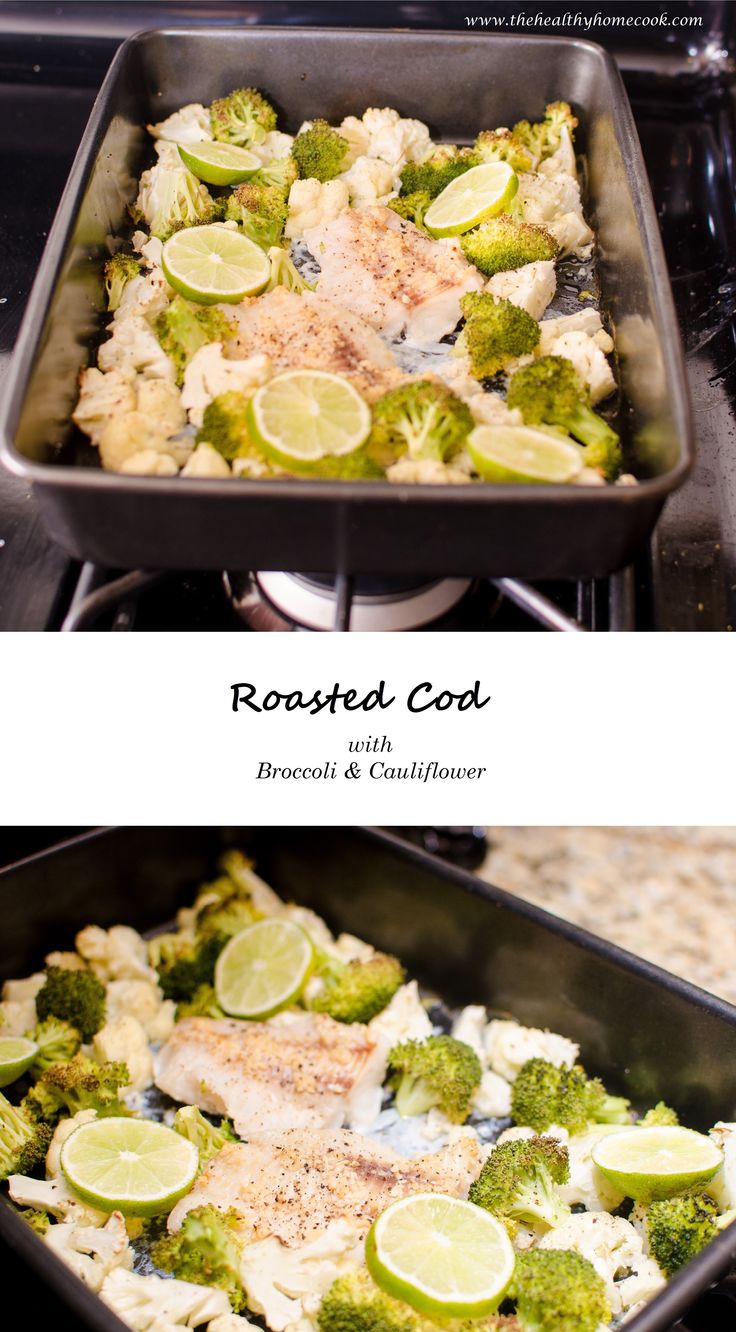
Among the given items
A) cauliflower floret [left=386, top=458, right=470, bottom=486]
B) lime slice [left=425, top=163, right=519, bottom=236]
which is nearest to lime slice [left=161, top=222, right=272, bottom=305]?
lime slice [left=425, top=163, right=519, bottom=236]

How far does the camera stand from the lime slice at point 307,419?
3.29 ft

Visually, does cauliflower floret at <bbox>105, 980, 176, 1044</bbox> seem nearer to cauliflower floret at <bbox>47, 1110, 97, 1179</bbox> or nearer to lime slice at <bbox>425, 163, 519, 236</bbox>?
cauliflower floret at <bbox>47, 1110, 97, 1179</bbox>

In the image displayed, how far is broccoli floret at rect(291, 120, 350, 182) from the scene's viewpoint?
134 cm

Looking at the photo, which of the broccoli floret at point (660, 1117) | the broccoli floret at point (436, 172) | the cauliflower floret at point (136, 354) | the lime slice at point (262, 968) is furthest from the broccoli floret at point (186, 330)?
the broccoli floret at point (660, 1117)

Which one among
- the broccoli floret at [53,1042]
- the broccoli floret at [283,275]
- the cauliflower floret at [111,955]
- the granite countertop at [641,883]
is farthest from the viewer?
the granite countertop at [641,883]

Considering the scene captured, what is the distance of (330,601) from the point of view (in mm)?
1286

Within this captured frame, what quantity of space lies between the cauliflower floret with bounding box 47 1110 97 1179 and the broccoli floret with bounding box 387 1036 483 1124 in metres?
0.37

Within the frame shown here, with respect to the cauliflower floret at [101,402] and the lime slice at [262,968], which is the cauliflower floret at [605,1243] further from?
the cauliflower floret at [101,402]

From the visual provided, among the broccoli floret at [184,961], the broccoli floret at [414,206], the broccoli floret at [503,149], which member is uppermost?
the broccoli floret at [503,149]

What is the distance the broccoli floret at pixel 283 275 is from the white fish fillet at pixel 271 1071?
878mm

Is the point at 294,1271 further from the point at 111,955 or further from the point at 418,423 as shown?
the point at 418,423

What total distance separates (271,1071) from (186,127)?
110 centimetres

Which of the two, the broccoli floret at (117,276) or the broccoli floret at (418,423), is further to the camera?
the broccoli floret at (117,276)

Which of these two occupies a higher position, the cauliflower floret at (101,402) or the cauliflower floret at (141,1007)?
the cauliflower floret at (101,402)
